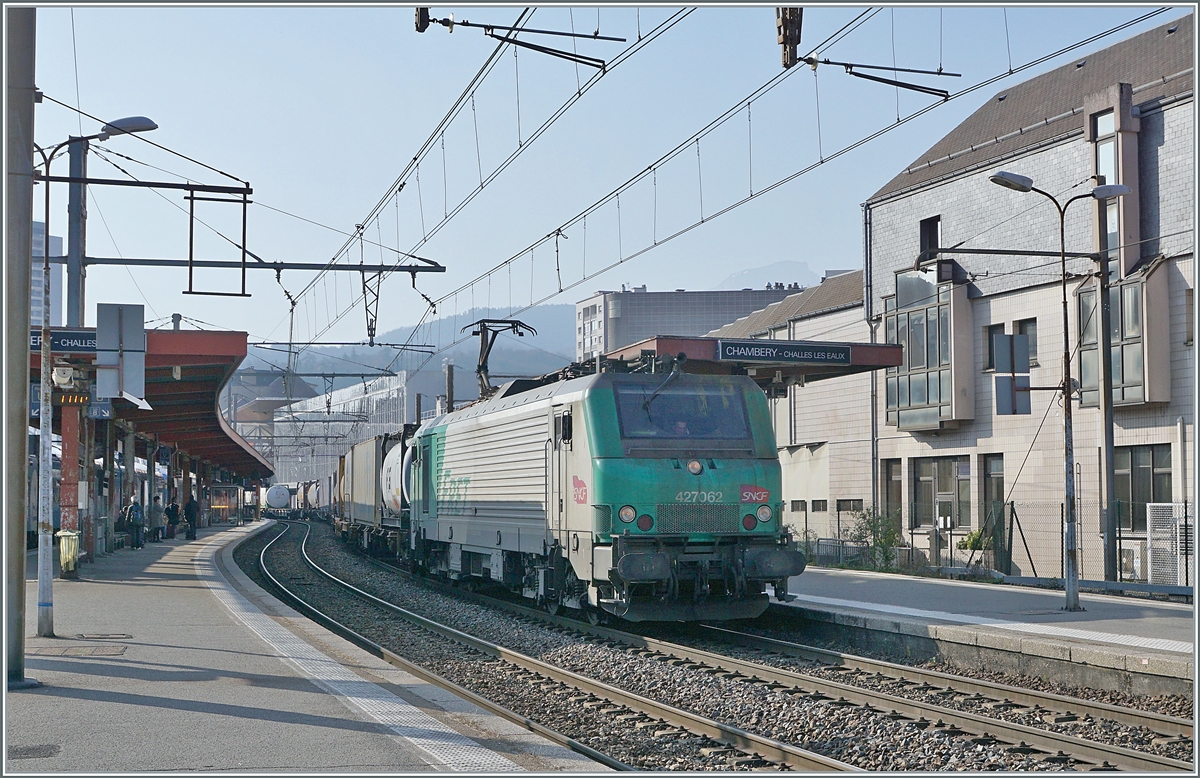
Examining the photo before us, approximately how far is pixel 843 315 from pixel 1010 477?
9066 mm

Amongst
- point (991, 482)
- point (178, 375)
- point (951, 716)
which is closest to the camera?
point (951, 716)

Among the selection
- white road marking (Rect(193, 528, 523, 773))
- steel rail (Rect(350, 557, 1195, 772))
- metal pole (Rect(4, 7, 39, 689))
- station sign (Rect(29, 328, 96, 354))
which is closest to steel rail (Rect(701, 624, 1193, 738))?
steel rail (Rect(350, 557, 1195, 772))

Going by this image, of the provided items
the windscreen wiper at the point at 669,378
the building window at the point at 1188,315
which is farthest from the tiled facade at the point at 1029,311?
the windscreen wiper at the point at 669,378

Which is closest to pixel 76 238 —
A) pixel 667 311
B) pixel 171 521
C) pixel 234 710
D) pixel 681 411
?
pixel 681 411

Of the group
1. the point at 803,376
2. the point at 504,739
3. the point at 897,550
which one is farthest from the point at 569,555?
the point at 897,550

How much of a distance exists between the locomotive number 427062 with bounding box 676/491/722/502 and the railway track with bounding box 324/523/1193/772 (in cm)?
175

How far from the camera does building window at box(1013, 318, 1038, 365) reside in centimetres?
2989

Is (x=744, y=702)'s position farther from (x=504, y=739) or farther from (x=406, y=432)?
(x=406, y=432)

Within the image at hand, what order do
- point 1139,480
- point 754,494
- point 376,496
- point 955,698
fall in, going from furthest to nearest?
point 376,496
point 1139,480
point 754,494
point 955,698

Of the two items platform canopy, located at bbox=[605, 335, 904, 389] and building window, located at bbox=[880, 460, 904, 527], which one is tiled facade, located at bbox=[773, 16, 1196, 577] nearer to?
building window, located at bbox=[880, 460, 904, 527]

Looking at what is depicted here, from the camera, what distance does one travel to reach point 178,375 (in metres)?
24.8

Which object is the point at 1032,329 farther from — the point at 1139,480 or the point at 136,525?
the point at 136,525

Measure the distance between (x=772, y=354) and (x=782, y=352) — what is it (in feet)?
0.83

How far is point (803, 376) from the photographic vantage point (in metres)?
27.7
